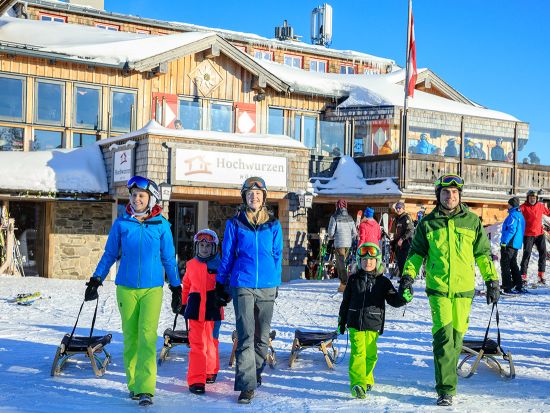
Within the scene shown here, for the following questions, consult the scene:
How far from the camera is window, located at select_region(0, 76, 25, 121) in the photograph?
17500 mm

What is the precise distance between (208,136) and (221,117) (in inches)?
160

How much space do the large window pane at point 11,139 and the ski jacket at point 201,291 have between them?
42.1 ft

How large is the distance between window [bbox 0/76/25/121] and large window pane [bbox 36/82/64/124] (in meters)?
0.40

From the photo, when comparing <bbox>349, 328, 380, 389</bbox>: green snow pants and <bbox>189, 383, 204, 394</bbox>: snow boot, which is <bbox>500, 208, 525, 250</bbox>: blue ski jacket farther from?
<bbox>189, 383, 204, 394</bbox>: snow boot

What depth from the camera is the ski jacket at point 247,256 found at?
5.70 metres

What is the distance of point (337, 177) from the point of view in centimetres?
2031

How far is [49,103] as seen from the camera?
18.0 metres

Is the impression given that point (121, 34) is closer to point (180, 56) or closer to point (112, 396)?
point (180, 56)

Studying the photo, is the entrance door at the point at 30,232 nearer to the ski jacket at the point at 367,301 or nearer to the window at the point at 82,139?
the window at the point at 82,139

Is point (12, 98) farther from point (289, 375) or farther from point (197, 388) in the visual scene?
point (197, 388)

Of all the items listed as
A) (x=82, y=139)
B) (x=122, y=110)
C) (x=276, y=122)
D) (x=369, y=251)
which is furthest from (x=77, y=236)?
(x=369, y=251)

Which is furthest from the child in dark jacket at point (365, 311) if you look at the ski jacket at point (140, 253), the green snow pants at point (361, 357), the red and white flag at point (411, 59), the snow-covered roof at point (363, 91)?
the red and white flag at point (411, 59)

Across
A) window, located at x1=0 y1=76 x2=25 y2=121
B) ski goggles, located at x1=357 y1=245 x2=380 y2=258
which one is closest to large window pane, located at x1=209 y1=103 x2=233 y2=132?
window, located at x1=0 y1=76 x2=25 y2=121

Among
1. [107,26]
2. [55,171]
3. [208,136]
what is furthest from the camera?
[107,26]
